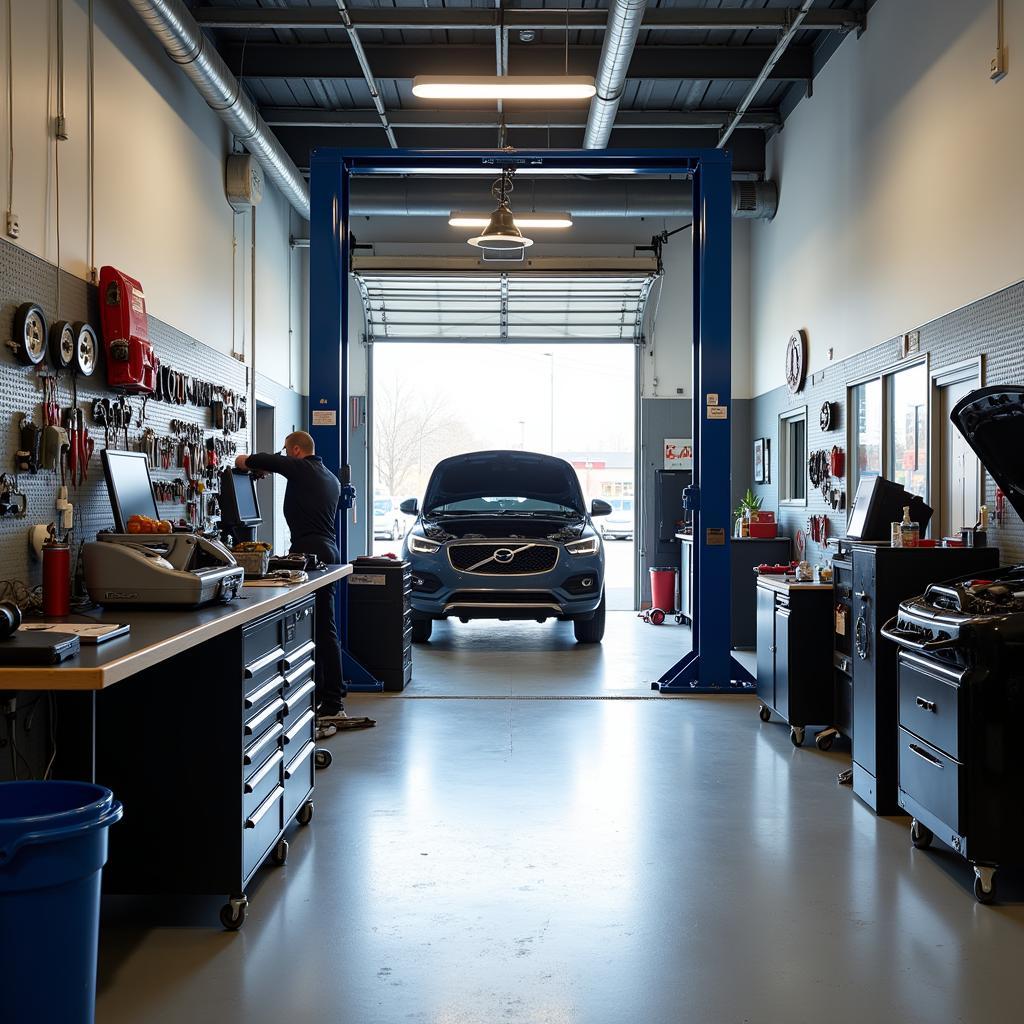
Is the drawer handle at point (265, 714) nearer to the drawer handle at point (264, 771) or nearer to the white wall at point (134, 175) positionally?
the drawer handle at point (264, 771)

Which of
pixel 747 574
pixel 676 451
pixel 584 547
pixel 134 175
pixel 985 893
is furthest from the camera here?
pixel 676 451

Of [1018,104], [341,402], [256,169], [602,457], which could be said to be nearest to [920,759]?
[1018,104]

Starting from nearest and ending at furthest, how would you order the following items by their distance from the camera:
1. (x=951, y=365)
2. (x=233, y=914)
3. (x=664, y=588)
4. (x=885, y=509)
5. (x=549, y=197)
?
1. (x=233, y=914)
2. (x=885, y=509)
3. (x=951, y=365)
4. (x=549, y=197)
5. (x=664, y=588)

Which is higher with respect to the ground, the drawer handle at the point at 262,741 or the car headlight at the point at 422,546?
the car headlight at the point at 422,546

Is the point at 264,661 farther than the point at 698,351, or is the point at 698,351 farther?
the point at 698,351

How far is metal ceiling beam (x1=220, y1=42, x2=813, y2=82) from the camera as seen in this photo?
28.0 feet

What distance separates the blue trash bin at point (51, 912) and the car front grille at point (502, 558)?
584cm

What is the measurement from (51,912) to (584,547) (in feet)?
20.7

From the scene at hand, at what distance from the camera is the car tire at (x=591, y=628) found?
870 cm

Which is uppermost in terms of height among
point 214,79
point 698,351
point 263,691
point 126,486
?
point 214,79

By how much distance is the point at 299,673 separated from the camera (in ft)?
12.6

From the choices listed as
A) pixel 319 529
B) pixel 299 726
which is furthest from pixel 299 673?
pixel 319 529

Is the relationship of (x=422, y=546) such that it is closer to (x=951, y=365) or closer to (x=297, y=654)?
(x=951, y=365)

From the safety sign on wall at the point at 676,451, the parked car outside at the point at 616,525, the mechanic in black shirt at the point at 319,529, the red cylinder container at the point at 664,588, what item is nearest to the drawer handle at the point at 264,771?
the mechanic in black shirt at the point at 319,529
